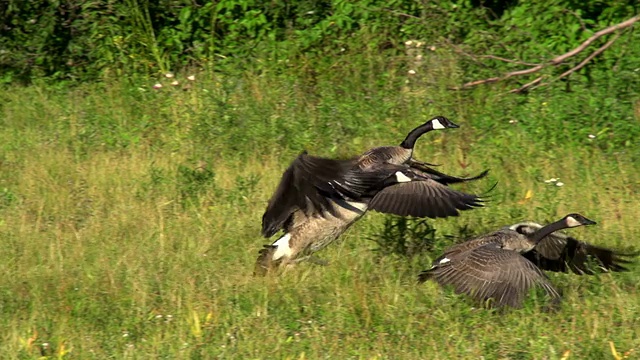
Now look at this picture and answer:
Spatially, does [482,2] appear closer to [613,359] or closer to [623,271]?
[623,271]

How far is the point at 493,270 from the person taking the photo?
5.82 meters

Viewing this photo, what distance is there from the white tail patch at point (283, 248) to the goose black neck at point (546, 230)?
1.56 meters

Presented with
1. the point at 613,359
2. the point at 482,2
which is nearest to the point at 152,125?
the point at 482,2

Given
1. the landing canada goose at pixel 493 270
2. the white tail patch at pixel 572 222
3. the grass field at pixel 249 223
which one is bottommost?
the grass field at pixel 249 223

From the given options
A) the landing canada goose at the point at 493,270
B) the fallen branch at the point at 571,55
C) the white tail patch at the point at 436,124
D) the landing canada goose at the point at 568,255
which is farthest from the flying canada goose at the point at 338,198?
the fallen branch at the point at 571,55

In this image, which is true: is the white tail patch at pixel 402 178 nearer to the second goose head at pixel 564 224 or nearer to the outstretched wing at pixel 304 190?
the outstretched wing at pixel 304 190

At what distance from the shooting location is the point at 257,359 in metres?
5.25

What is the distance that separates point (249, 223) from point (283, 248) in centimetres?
65

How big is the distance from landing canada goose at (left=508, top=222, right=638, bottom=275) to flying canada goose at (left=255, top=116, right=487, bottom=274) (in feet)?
1.49

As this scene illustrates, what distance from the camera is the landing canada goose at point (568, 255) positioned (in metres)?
6.35

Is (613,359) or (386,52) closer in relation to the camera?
(613,359)

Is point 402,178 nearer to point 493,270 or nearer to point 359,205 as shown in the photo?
point 359,205

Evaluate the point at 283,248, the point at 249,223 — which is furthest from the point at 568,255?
the point at 249,223

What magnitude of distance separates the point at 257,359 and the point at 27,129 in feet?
16.1
